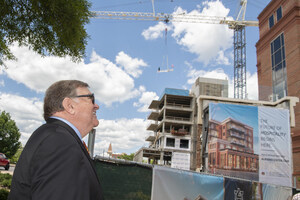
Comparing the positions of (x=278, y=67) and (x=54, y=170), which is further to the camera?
(x=278, y=67)

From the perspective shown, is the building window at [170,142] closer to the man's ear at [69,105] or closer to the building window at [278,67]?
the building window at [278,67]

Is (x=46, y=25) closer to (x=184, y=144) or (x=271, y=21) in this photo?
(x=271, y=21)

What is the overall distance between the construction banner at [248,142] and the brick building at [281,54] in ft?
13.4

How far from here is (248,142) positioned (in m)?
20.6

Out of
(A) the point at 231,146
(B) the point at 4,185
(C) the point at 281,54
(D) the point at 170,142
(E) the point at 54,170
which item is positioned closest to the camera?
(E) the point at 54,170

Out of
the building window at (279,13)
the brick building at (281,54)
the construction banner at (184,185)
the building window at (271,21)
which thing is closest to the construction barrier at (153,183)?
the construction banner at (184,185)

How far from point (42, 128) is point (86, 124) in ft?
1.23

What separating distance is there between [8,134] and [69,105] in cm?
4549

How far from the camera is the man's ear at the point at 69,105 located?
166 centimetres

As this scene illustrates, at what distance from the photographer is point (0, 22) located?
6449 millimetres

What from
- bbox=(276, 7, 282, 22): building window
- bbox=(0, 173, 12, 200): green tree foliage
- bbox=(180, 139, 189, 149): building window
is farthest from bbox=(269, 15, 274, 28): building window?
bbox=(0, 173, 12, 200): green tree foliage

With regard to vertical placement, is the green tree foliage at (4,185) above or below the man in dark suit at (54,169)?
below

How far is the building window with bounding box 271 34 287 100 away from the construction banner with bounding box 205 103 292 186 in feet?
28.1

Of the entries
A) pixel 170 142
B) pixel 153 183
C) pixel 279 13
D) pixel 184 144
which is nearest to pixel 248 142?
pixel 153 183
